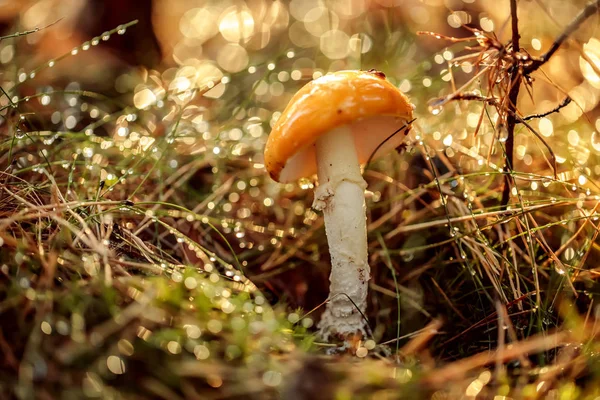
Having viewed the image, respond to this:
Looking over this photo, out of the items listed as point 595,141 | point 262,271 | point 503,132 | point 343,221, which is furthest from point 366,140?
point 595,141

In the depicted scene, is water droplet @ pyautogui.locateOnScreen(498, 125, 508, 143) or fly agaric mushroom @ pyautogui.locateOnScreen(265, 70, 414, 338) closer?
fly agaric mushroom @ pyautogui.locateOnScreen(265, 70, 414, 338)

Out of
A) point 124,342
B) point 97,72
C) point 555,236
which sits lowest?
point 555,236

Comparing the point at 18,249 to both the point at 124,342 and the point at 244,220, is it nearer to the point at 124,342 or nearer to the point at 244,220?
the point at 124,342

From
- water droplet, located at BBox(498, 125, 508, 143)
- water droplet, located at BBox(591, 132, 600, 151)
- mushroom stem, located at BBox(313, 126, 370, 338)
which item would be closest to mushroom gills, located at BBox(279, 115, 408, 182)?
mushroom stem, located at BBox(313, 126, 370, 338)

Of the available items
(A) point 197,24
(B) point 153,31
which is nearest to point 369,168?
(B) point 153,31

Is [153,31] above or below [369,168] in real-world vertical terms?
above

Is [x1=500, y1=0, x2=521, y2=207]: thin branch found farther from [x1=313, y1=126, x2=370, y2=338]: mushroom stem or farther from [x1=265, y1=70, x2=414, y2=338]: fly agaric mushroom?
[x1=313, y1=126, x2=370, y2=338]: mushroom stem

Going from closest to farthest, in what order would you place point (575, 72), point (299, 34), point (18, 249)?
point (18, 249), point (575, 72), point (299, 34)

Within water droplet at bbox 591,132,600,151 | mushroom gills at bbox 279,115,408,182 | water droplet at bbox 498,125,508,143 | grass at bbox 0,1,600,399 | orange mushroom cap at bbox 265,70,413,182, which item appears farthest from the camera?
water droplet at bbox 591,132,600,151
